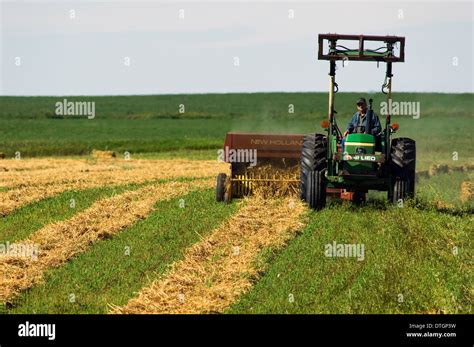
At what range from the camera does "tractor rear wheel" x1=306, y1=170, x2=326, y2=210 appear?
18.1 m

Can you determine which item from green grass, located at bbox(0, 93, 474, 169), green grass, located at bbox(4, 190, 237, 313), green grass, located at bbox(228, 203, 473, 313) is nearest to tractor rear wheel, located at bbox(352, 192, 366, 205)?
green grass, located at bbox(228, 203, 473, 313)

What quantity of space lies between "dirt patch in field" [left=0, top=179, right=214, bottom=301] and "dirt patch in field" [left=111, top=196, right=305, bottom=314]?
202 cm

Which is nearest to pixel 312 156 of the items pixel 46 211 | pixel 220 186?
pixel 220 186

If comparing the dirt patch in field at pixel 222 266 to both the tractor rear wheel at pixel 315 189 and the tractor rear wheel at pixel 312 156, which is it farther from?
the tractor rear wheel at pixel 312 156

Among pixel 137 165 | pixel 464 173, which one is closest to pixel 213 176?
pixel 137 165

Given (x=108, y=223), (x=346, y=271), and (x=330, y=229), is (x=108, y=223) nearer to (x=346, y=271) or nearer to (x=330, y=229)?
(x=330, y=229)

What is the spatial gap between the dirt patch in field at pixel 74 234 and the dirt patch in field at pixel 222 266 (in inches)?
79.7

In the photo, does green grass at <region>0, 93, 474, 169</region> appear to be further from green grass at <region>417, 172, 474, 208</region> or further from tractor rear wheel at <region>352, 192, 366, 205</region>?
tractor rear wheel at <region>352, 192, 366, 205</region>

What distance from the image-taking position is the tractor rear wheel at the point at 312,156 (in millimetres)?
18172

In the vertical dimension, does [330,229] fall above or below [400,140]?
below

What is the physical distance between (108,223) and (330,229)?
446 centimetres

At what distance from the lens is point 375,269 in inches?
510

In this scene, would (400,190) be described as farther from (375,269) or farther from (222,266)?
(222,266)

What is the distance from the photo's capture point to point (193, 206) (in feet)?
65.0
